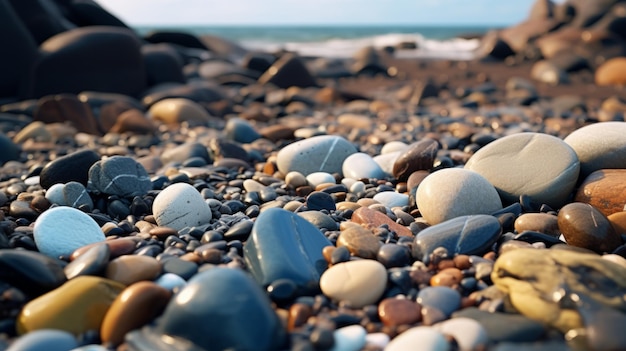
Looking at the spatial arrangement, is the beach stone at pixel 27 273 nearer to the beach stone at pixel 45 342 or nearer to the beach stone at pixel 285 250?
the beach stone at pixel 45 342

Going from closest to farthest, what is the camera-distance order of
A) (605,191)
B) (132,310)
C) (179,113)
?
1. (132,310)
2. (605,191)
3. (179,113)

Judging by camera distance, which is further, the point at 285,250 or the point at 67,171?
the point at 67,171

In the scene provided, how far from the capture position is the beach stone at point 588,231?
2.38 m

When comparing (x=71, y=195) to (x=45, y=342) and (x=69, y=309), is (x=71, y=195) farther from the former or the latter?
(x=45, y=342)

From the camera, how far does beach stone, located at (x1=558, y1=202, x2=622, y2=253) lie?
2.38 metres

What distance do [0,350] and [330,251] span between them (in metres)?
1.20

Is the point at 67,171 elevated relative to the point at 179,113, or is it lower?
elevated

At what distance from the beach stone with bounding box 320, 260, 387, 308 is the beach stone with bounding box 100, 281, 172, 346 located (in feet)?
1.91

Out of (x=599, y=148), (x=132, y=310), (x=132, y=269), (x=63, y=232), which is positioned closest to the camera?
(x=132, y=310)

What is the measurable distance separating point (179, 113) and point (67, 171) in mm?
3284

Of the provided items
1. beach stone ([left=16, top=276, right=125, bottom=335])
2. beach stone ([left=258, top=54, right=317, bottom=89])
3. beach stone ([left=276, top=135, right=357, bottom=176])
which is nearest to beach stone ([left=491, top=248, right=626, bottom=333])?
beach stone ([left=16, top=276, right=125, bottom=335])

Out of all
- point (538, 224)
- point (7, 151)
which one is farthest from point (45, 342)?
point (7, 151)

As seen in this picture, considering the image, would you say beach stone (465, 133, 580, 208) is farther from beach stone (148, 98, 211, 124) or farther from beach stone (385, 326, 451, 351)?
beach stone (148, 98, 211, 124)

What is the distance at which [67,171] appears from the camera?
3.31 m
